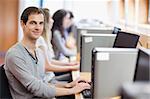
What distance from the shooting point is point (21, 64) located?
1.98 meters

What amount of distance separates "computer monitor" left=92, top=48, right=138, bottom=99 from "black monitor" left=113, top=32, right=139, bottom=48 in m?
0.48

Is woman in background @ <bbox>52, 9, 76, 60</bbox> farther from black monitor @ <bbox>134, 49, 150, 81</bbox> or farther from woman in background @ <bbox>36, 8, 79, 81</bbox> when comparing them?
black monitor @ <bbox>134, 49, 150, 81</bbox>

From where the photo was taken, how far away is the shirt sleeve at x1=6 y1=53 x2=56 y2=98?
77.6 inches

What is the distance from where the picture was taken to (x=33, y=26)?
7.07 feet

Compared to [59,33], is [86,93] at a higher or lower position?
lower

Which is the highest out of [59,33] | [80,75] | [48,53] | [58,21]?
[58,21]

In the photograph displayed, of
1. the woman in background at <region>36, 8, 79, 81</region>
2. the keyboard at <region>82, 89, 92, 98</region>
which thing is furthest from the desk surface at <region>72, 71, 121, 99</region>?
the woman in background at <region>36, 8, 79, 81</region>

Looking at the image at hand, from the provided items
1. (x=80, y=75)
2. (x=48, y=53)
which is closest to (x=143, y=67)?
(x=80, y=75)

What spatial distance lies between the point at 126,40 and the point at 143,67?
3.13ft

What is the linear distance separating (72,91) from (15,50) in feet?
1.59

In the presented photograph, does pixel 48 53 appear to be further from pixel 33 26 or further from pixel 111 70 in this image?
pixel 111 70

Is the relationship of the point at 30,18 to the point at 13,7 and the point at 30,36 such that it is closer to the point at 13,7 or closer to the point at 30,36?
the point at 30,36

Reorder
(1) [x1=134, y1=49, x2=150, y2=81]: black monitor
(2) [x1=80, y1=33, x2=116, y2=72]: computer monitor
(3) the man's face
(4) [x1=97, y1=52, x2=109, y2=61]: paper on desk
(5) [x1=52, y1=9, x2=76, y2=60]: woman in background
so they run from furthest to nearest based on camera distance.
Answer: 1. (5) [x1=52, y1=9, x2=76, y2=60]: woman in background
2. (2) [x1=80, y1=33, x2=116, y2=72]: computer monitor
3. (3) the man's face
4. (4) [x1=97, y1=52, x2=109, y2=61]: paper on desk
5. (1) [x1=134, y1=49, x2=150, y2=81]: black monitor

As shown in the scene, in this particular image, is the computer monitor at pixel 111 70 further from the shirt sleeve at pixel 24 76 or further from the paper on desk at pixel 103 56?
the shirt sleeve at pixel 24 76
